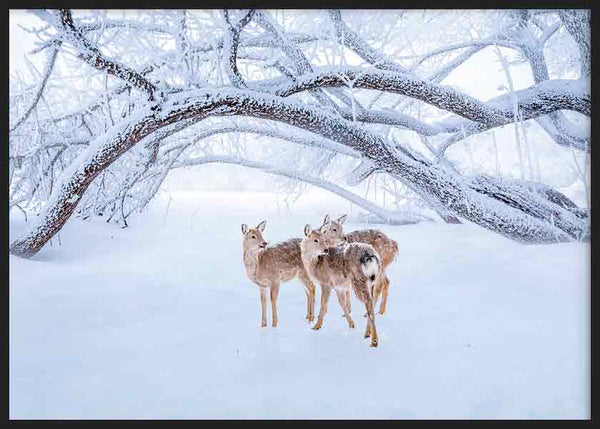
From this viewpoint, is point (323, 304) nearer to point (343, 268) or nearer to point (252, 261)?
point (343, 268)

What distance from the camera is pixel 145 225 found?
6.30 m

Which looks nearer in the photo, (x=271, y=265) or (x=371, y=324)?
(x=371, y=324)

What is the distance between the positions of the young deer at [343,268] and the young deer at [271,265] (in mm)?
177

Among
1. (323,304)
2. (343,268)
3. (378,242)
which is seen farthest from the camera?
(378,242)

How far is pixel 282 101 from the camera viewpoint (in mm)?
3914

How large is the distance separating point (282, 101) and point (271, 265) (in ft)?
5.45

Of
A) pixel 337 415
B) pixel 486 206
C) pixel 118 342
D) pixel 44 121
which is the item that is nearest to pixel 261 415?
pixel 337 415

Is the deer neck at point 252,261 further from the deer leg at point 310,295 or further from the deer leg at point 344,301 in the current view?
the deer leg at point 344,301

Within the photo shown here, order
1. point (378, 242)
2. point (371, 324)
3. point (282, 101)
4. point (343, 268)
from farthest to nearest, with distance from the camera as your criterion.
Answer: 1. point (282, 101)
2. point (378, 242)
3. point (343, 268)
4. point (371, 324)

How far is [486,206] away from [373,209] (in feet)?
9.05

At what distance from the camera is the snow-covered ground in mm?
1878

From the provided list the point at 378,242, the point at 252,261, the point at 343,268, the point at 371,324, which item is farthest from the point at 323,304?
the point at 378,242

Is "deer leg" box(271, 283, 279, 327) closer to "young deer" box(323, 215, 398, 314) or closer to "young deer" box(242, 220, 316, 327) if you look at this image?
"young deer" box(242, 220, 316, 327)

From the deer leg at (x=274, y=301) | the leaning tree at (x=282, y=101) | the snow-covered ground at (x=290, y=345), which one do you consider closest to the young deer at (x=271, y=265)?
the deer leg at (x=274, y=301)
